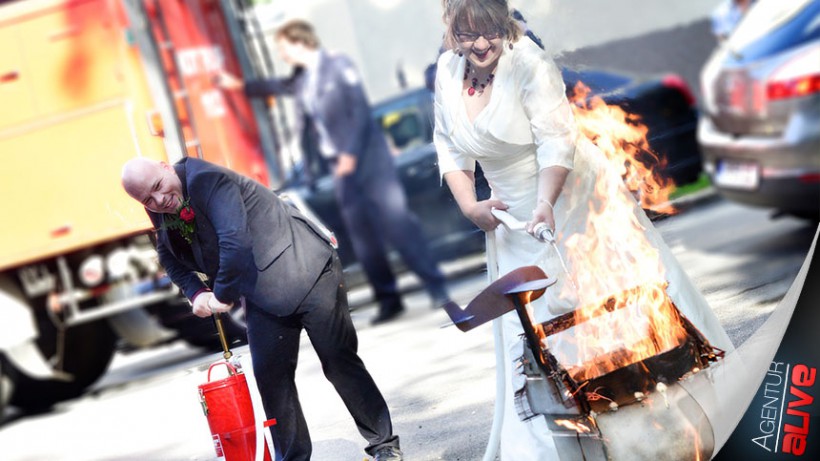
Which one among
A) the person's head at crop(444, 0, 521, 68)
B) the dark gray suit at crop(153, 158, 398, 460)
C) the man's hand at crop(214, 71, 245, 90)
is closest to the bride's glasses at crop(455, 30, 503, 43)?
the person's head at crop(444, 0, 521, 68)

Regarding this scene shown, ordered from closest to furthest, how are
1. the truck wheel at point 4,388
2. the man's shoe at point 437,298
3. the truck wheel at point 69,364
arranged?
1. the man's shoe at point 437,298
2. the truck wheel at point 69,364
3. the truck wheel at point 4,388

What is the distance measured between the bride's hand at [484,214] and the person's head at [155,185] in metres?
0.79

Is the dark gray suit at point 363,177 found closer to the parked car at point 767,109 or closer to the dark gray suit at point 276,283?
the dark gray suit at point 276,283

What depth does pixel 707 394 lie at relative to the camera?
107 inches

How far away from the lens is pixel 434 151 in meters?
2.94

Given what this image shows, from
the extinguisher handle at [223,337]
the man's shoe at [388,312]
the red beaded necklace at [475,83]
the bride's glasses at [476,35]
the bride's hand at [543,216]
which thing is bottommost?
the man's shoe at [388,312]

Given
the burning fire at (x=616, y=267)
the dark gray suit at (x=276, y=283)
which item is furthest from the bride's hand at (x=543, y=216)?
the dark gray suit at (x=276, y=283)

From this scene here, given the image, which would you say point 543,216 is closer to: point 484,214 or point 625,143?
point 484,214

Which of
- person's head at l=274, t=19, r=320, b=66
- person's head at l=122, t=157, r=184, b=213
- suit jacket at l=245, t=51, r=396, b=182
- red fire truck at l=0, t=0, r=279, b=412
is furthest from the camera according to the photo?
red fire truck at l=0, t=0, r=279, b=412

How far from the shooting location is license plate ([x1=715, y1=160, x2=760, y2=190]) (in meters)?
4.21

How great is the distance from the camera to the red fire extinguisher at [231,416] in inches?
116

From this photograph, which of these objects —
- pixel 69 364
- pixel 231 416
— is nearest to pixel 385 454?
pixel 231 416

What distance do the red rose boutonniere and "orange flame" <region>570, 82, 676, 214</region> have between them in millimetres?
1072

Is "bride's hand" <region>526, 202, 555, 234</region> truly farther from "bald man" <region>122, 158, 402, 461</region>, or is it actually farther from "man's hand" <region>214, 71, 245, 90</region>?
"man's hand" <region>214, 71, 245, 90</region>
